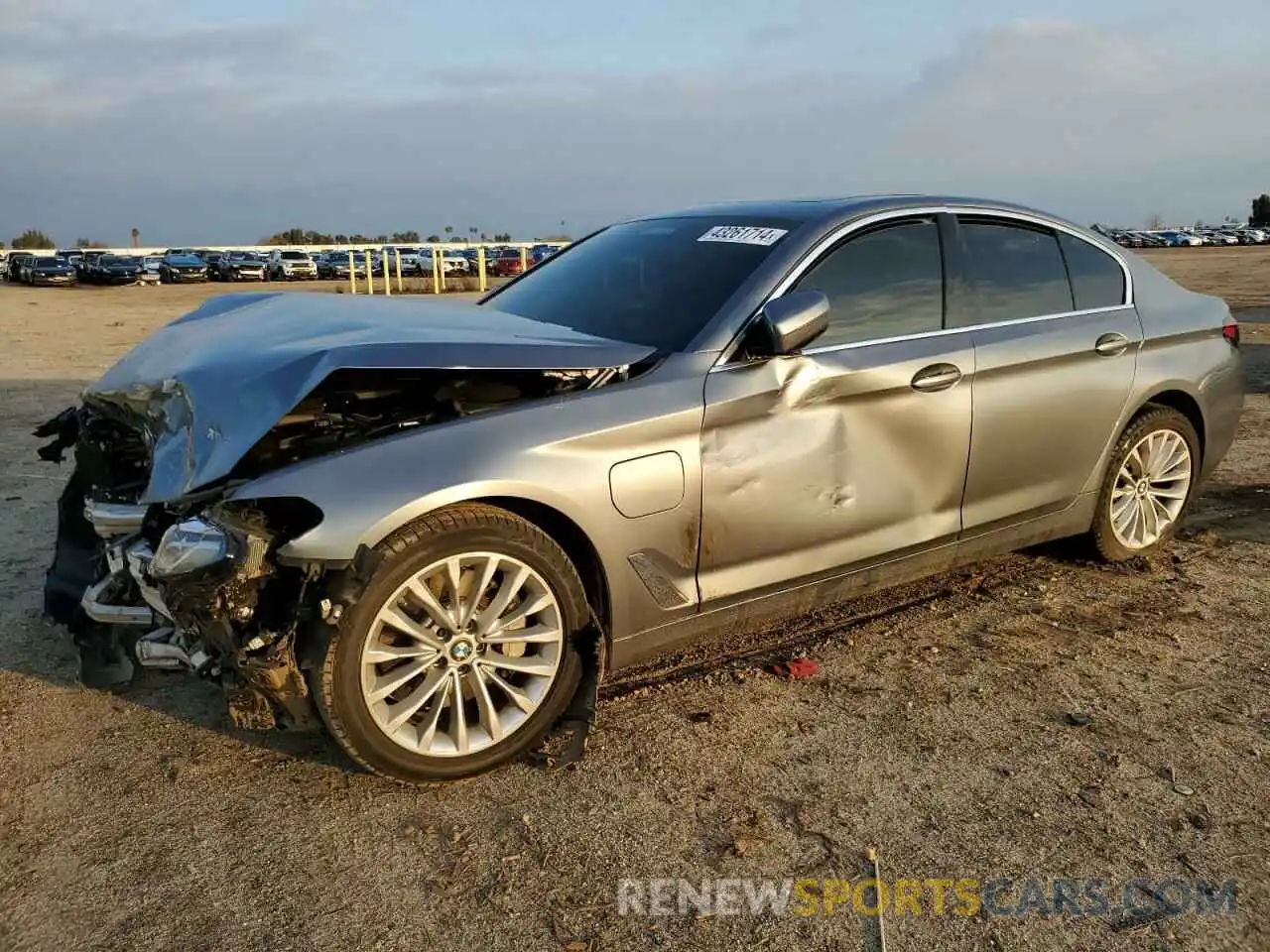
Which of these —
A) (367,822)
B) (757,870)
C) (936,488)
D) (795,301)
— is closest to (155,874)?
(367,822)

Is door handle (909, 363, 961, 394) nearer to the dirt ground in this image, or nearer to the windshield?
the windshield

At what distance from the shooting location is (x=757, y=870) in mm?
2500

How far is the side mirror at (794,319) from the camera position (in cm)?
314

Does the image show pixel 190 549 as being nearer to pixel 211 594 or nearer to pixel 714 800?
pixel 211 594

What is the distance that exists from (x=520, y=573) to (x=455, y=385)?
64 cm

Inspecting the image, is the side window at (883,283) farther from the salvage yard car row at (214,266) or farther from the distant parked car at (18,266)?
the distant parked car at (18,266)

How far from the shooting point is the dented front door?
3.21 metres

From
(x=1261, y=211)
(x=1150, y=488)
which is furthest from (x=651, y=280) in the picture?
(x=1261, y=211)

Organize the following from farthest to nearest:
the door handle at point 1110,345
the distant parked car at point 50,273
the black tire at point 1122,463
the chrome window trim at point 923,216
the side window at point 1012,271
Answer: the distant parked car at point 50,273, the black tire at point 1122,463, the door handle at point 1110,345, the side window at point 1012,271, the chrome window trim at point 923,216

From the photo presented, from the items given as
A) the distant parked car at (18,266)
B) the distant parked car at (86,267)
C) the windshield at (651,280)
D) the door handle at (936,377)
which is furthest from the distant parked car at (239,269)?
the door handle at (936,377)

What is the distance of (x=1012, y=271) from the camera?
413 cm

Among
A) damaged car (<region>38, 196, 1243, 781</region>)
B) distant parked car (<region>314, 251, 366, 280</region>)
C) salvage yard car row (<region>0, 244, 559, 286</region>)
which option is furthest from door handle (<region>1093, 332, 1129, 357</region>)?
distant parked car (<region>314, 251, 366, 280</region>)

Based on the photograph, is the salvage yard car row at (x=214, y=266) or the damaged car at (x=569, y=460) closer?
the damaged car at (x=569, y=460)

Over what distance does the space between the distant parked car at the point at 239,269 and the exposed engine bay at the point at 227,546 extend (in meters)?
44.2
